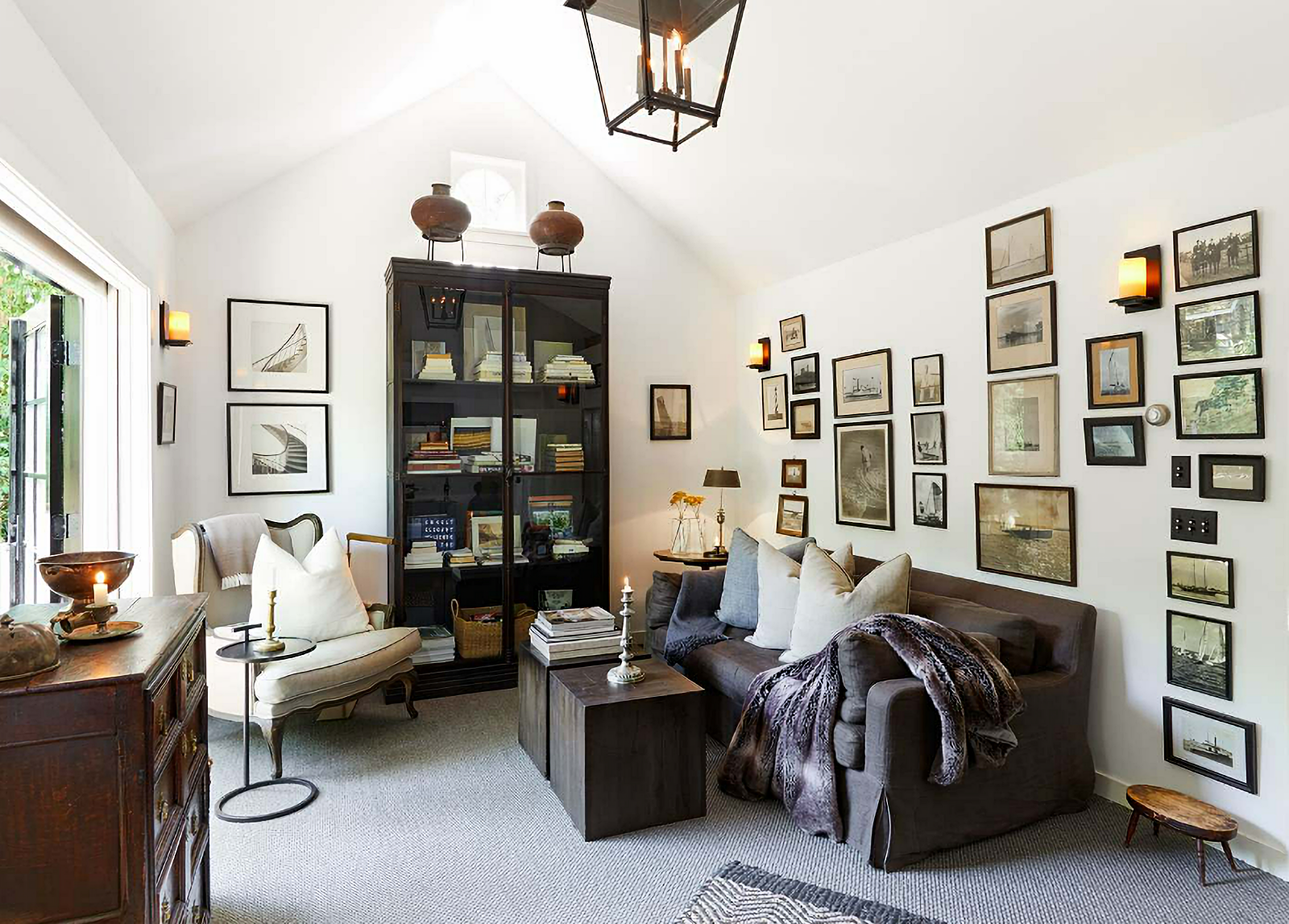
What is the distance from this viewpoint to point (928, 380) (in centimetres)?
396

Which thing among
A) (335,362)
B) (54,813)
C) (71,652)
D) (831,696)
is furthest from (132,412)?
(831,696)

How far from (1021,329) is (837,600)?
4.74 feet

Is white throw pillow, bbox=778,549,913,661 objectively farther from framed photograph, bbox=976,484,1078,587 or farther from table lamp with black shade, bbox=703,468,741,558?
table lamp with black shade, bbox=703,468,741,558

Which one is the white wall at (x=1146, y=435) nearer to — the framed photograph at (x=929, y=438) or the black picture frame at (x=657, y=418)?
the framed photograph at (x=929, y=438)

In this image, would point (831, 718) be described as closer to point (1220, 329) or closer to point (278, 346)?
point (1220, 329)

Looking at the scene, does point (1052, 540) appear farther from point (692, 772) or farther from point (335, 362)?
point (335, 362)

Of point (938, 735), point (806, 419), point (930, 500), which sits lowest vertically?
point (938, 735)

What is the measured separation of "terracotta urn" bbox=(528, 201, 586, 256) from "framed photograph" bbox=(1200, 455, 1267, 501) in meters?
3.23

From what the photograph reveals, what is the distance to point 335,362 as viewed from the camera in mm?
4734

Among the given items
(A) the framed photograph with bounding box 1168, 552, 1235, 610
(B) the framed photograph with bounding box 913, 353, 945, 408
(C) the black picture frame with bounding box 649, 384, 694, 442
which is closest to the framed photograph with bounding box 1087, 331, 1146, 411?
(A) the framed photograph with bounding box 1168, 552, 1235, 610

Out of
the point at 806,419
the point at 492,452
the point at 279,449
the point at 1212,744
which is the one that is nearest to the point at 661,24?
the point at 1212,744

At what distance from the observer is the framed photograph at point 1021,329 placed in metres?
3.34

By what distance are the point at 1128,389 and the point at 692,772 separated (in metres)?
2.18

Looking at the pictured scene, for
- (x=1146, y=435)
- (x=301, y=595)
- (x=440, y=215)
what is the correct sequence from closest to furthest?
(x=1146, y=435) → (x=301, y=595) → (x=440, y=215)
